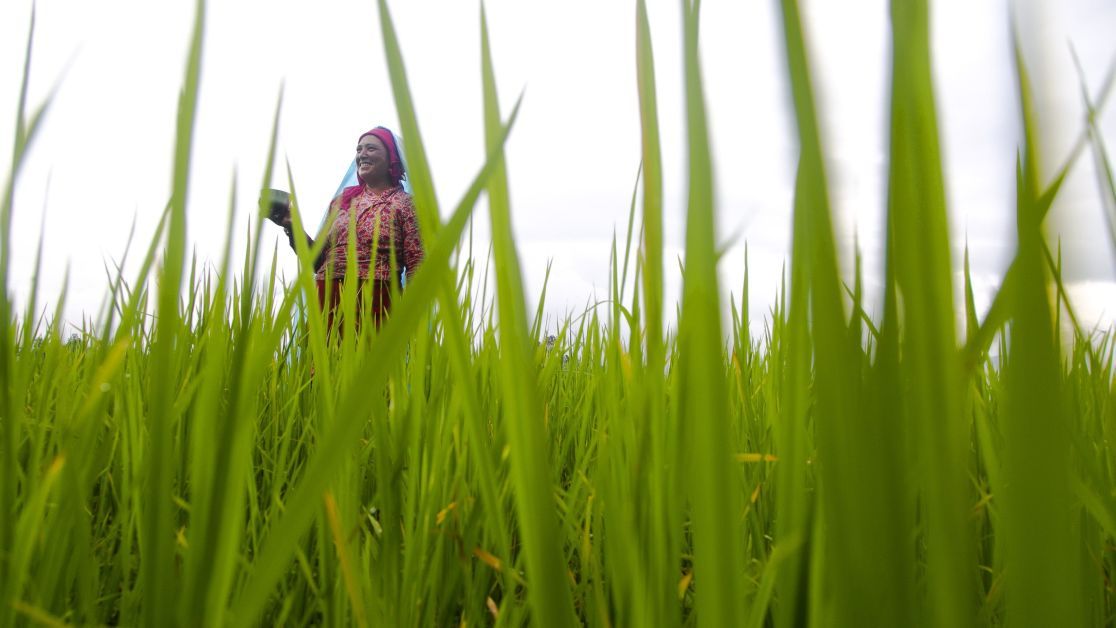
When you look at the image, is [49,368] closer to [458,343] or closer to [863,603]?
[458,343]

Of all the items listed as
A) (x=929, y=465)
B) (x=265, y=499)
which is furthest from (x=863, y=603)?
(x=265, y=499)

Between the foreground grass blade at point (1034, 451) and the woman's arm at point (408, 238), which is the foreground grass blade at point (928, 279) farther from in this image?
the woman's arm at point (408, 238)

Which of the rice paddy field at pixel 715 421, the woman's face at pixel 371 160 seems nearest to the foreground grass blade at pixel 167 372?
the rice paddy field at pixel 715 421

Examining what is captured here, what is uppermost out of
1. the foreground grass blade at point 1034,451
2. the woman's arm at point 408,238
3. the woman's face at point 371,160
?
the woman's face at point 371,160

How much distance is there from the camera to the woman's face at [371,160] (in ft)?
11.2

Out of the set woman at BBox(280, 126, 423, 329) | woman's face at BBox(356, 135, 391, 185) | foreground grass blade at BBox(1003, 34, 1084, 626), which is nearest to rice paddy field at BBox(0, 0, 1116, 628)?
foreground grass blade at BBox(1003, 34, 1084, 626)

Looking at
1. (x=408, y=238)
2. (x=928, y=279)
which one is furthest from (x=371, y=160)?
(x=928, y=279)

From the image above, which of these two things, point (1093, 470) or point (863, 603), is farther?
point (1093, 470)

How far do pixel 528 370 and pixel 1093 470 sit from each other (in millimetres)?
528

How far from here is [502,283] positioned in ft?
0.82

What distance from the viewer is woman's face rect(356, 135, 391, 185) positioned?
3416mm

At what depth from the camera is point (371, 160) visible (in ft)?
11.2

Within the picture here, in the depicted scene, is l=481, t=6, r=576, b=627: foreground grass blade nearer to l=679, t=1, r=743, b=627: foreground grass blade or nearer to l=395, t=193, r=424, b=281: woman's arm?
l=679, t=1, r=743, b=627: foreground grass blade

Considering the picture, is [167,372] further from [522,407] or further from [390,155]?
[390,155]
